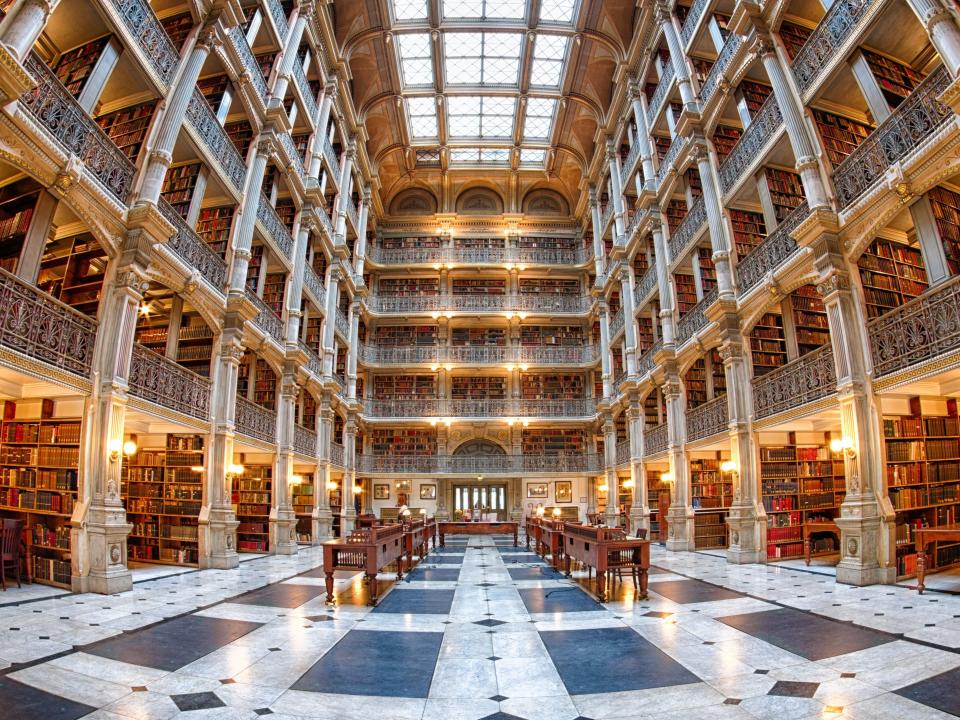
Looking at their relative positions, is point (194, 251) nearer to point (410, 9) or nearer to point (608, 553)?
point (608, 553)

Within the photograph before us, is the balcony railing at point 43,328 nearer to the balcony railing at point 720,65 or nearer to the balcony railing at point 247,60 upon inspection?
the balcony railing at point 247,60

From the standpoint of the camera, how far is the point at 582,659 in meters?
4.18

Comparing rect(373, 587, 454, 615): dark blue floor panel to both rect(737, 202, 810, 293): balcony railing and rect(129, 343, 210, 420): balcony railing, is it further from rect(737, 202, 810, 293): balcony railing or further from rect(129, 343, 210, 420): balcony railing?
rect(737, 202, 810, 293): balcony railing

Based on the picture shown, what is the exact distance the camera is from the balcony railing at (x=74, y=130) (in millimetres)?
5988

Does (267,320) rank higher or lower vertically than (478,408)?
higher

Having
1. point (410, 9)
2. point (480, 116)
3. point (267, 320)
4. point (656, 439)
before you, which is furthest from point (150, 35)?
point (480, 116)

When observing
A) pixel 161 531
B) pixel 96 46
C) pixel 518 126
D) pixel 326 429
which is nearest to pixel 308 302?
pixel 326 429

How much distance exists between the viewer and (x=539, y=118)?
73.4 feet

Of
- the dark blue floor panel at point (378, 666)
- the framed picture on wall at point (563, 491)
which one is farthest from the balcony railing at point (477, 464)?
the dark blue floor panel at point (378, 666)

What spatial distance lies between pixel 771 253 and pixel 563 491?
14.5m

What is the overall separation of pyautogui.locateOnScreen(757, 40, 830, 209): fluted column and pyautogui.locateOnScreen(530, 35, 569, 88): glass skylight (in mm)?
10852

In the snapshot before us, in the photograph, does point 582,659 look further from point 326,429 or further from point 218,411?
point 326,429

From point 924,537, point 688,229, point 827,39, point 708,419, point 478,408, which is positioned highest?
point 827,39

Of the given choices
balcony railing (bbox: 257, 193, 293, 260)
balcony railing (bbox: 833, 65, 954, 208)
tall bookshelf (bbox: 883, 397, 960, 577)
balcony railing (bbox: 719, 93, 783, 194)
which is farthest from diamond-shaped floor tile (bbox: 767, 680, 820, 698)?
balcony railing (bbox: 257, 193, 293, 260)
